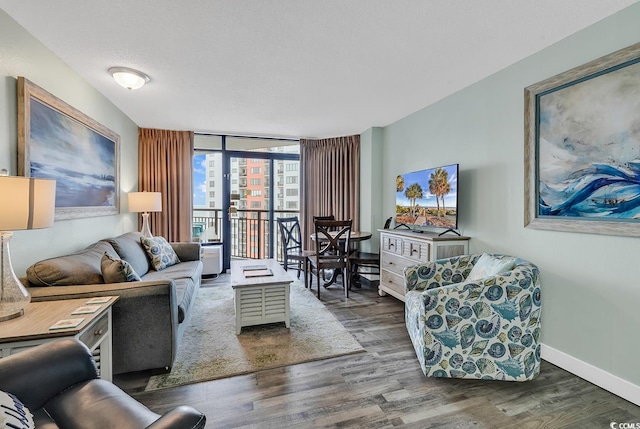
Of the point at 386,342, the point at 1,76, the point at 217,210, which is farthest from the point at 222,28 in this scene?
the point at 217,210

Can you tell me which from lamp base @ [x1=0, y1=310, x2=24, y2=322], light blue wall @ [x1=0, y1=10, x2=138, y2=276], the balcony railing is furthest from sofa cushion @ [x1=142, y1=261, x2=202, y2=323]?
the balcony railing

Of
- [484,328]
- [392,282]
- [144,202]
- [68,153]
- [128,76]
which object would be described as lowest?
[392,282]

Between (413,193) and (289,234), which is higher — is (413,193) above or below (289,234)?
above

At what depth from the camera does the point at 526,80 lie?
2492 millimetres

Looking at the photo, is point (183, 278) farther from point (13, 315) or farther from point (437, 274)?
point (437, 274)

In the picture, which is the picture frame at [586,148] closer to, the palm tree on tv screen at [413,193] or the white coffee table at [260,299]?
the palm tree on tv screen at [413,193]

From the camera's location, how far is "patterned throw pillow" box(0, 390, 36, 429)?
782 millimetres

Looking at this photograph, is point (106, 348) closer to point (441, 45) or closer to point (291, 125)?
point (441, 45)

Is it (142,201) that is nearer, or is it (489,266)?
(489,266)

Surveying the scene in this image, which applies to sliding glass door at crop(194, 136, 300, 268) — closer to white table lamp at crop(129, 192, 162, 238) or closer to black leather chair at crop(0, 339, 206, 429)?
white table lamp at crop(129, 192, 162, 238)

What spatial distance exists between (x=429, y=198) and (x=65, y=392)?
3.30m

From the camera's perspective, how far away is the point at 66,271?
2041 millimetres

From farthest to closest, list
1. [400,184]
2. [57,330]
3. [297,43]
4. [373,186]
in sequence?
[373,186]
[400,184]
[297,43]
[57,330]

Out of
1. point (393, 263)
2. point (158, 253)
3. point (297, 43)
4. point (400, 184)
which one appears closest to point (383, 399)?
point (393, 263)
